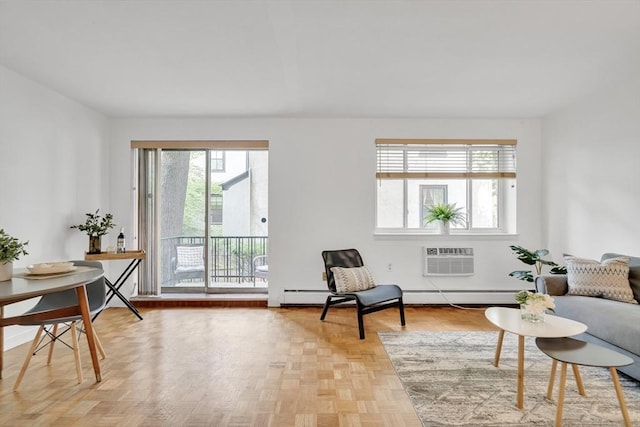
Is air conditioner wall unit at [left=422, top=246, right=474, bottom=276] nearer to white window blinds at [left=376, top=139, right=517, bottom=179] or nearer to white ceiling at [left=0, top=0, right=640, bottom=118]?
white window blinds at [left=376, top=139, right=517, bottom=179]

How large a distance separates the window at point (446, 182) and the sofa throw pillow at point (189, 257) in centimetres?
257

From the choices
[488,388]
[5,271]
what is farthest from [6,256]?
[488,388]

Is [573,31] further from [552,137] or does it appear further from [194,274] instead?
[194,274]

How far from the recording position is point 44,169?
11.1 feet

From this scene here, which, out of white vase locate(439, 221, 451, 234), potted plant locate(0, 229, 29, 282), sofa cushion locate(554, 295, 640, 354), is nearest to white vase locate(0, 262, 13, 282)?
potted plant locate(0, 229, 29, 282)

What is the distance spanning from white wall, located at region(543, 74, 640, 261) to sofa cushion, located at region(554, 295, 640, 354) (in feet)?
2.98

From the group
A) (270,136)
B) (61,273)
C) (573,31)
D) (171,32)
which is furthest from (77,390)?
(573,31)

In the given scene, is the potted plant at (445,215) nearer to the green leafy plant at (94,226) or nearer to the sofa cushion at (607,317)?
the sofa cushion at (607,317)

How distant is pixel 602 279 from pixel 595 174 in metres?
1.32

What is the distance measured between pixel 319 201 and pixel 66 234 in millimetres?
2889

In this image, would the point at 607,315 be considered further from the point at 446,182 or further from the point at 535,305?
the point at 446,182

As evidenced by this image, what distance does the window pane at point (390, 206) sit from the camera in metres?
4.57

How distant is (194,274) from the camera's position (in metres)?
4.87

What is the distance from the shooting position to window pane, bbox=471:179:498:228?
4617 millimetres
